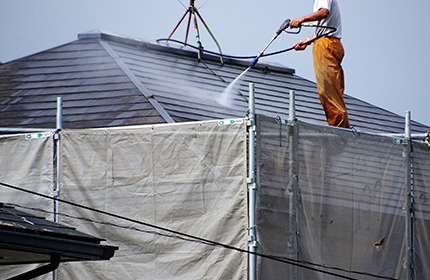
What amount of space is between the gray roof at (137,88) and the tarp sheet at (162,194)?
75.4 inches

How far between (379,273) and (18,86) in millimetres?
7051

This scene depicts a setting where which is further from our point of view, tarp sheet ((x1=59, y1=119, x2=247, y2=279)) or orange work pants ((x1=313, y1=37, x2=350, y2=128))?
orange work pants ((x1=313, y1=37, x2=350, y2=128))

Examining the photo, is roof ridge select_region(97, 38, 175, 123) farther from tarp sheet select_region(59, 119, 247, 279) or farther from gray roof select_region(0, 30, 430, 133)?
tarp sheet select_region(59, 119, 247, 279)

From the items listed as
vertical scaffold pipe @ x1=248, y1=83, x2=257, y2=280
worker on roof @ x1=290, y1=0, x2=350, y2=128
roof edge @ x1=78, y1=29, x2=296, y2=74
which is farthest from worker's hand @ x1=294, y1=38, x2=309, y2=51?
roof edge @ x1=78, y1=29, x2=296, y2=74

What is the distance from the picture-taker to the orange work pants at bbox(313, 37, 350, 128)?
9000 mm

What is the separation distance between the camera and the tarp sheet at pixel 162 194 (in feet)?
23.4

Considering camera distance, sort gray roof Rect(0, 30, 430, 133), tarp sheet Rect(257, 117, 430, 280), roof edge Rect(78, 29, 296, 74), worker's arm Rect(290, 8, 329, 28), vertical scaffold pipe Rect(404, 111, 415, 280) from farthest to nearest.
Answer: roof edge Rect(78, 29, 296, 74), gray roof Rect(0, 30, 430, 133), worker's arm Rect(290, 8, 329, 28), vertical scaffold pipe Rect(404, 111, 415, 280), tarp sheet Rect(257, 117, 430, 280)

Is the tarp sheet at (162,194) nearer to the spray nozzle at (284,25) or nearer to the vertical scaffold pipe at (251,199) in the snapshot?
the vertical scaffold pipe at (251,199)

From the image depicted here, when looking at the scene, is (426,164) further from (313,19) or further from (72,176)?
(72,176)

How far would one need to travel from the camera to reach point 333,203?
7.93 m

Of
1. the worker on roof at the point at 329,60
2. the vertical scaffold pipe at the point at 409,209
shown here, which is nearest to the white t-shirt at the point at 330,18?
the worker on roof at the point at 329,60

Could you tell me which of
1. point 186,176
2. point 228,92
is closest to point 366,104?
point 228,92

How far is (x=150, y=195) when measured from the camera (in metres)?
7.46

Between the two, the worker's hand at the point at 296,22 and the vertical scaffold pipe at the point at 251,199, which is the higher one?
the worker's hand at the point at 296,22
